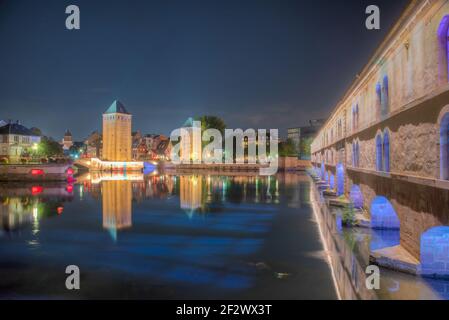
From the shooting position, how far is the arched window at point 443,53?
28.5ft

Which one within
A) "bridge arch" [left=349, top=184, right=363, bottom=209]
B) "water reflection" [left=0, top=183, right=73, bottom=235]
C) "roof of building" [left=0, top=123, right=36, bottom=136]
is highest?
"roof of building" [left=0, top=123, right=36, bottom=136]

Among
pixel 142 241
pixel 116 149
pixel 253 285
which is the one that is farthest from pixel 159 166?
pixel 253 285

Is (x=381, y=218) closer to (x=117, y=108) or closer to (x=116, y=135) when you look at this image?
(x=116, y=135)

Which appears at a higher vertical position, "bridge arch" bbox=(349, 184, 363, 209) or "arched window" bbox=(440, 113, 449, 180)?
"arched window" bbox=(440, 113, 449, 180)

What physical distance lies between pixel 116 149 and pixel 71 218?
75898mm

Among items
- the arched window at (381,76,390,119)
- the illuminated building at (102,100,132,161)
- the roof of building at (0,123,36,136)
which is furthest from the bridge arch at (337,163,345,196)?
the illuminated building at (102,100,132,161)

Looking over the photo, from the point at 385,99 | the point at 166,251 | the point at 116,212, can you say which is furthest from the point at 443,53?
the point at 116,212

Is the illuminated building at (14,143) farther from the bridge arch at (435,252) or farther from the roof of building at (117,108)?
the bridge arch at (435,252)

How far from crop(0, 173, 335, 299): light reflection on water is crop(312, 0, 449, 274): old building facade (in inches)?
117

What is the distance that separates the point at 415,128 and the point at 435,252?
130 inches

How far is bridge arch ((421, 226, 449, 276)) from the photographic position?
31.0ft

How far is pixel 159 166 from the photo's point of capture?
10544 cm

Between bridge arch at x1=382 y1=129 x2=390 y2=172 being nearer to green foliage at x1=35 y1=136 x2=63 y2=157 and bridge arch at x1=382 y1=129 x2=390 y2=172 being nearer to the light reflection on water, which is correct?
the light reflection on water

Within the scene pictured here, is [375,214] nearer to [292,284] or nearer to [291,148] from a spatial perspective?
[292,284]
